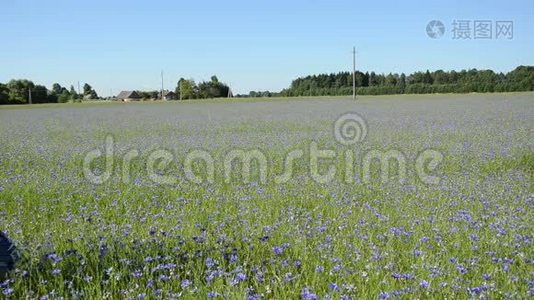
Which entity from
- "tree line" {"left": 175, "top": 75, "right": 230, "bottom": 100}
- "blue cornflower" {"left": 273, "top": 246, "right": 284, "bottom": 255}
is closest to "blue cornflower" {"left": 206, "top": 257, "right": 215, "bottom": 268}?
"blue cornflower" {"left": 273, "top": 246, "right": 284, "bottom": 255}

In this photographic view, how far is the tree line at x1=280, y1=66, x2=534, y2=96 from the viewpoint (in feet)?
184

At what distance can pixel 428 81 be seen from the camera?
7644 centimetres

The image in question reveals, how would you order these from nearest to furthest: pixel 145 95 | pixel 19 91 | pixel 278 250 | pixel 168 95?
pixel 278 250 → pixel 19 91 → pixel 168 95 → pixel 145 95

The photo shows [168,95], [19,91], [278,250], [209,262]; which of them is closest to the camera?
[209,262]

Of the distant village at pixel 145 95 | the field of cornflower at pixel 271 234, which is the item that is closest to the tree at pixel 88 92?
the distant village at pixel 145 95

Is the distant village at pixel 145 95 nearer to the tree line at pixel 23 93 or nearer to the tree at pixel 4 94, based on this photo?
the tree line at pixel 23 93

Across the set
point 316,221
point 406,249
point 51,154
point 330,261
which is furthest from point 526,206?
point 51,154

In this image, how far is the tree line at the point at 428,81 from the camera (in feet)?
184

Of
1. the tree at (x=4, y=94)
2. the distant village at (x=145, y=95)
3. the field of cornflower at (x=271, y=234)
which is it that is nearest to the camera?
the field of cornflower at (x=271, y=234)

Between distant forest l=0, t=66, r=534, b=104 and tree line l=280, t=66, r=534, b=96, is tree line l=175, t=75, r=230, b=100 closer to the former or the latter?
distant forest l=0, t=66, r=534, b=104

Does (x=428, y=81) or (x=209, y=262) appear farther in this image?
(x=428, y=81)

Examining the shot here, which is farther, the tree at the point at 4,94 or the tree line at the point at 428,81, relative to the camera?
the tree at the point at 4,94

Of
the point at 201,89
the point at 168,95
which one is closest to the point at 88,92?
the point at 168,95

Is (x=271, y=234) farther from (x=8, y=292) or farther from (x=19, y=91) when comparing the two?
(x=19, y=91)
